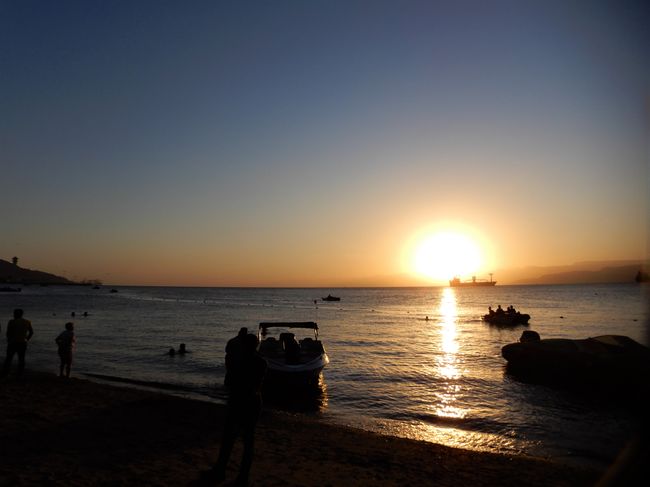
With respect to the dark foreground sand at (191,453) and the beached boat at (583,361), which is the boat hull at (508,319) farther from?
the dark foreground sand at (191,453)

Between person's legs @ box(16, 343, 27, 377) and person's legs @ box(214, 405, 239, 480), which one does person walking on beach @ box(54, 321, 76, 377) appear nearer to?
person's legs @ box(16, 343, 27, 377)

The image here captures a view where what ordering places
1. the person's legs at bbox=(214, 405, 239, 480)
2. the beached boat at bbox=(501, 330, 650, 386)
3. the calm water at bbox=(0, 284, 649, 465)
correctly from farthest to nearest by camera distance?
the beached boat at bbox=(501, 330, 650, 386)
the calm water at bbox=(0, 284, 649, 465)
the person's legs at bbox=(214, 405, 239, 480)

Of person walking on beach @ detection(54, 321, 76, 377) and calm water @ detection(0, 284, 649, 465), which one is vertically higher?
person walking on beach @ detection(54, 321, 76, 377)

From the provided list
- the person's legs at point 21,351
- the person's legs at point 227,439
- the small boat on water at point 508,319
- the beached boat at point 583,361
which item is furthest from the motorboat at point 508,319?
the person's legs at point 227,439

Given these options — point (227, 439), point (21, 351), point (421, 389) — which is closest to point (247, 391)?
point (227, 439)

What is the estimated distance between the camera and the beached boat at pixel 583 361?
22053mm

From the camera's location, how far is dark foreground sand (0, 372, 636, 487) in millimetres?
9211

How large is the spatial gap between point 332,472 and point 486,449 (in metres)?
6.36

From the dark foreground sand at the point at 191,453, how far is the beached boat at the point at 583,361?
40.2ft

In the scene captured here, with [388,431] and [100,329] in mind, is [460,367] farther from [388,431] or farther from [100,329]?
[100,329]

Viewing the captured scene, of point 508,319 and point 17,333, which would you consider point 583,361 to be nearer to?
point 17,333

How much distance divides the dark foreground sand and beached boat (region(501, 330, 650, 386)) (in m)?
12.3

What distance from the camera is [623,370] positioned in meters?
22.0

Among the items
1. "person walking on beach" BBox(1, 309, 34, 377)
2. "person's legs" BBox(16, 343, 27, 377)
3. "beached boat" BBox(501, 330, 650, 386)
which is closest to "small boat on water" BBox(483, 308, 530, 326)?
"beached boat" BBox(501, 330, 650, 386)
